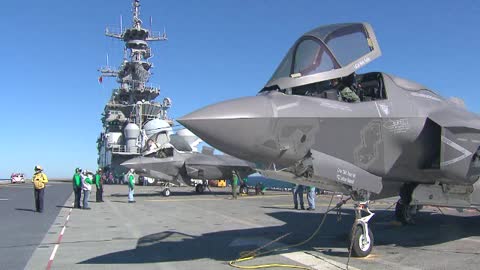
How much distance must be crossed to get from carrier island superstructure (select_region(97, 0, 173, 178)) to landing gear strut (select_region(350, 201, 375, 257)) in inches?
2127

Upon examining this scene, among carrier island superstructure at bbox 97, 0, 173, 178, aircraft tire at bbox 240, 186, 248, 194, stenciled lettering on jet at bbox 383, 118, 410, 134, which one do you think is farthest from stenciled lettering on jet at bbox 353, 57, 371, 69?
carrier island superstructure at bbox 97, 0, 173, 178

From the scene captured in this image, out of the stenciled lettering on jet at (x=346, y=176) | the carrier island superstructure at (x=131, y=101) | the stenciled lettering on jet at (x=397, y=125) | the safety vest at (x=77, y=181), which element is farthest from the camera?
the carrier island superstructure at (x=131, y=101)

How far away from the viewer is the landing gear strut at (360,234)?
6996mm

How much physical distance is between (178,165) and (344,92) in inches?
831

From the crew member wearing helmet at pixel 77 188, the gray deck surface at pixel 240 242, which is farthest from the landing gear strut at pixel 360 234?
the crew member wearing helmet at pixel 77 188

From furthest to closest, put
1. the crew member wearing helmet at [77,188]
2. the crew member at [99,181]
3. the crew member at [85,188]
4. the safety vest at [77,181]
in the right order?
1. the crew member at [99,181]
2. the safety vest at [77,181]
3. the crew member wearing helmet at [77,188]
4. the crew member at [85,188]

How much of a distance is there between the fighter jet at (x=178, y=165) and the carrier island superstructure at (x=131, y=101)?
3280cm

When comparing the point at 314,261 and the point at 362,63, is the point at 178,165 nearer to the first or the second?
the point at 314,261

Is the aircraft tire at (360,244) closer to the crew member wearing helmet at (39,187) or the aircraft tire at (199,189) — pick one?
the crew member wearing helmet at (39,187)

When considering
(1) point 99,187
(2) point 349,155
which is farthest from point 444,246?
(1) point 99,187

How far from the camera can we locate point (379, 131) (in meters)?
7.08

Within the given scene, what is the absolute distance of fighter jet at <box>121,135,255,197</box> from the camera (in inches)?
1040

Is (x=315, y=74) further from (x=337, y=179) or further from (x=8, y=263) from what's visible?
(x=8, y=263)

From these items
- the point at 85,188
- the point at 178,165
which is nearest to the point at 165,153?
the point at 178,165
